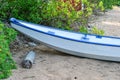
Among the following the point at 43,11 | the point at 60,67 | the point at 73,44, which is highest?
the point at 43,11

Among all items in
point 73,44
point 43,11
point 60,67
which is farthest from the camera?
point 43,11

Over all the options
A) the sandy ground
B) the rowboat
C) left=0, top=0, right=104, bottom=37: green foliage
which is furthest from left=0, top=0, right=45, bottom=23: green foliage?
the rowboat

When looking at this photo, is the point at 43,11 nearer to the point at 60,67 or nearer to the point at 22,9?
the point at 22,9

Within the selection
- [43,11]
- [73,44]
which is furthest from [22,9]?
[73,44]

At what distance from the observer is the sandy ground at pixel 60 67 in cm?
689

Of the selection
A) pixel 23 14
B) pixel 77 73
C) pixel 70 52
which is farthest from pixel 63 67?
pixel 23 14

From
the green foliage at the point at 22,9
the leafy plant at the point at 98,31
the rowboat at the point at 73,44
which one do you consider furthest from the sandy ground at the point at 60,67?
the leafy plant at the point at 98,31

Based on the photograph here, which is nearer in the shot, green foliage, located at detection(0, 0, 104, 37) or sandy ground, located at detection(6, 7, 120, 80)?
sandy ground, located at detection(6, 7, 120, 80)

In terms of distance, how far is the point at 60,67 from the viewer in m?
7.43

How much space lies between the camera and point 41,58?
8078 millimetres

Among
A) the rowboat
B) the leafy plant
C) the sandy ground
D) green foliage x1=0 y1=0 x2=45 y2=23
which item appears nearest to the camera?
the sandy ground

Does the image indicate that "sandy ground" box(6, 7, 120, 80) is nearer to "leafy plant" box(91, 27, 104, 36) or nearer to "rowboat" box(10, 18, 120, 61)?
"rowboat" box(10, 18, 120, 61)

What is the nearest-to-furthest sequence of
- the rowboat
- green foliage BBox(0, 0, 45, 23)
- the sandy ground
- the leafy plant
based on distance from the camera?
the sandy ground, the rowboat, green foliage BBox(0, 0, 45, 23), the leafy plant

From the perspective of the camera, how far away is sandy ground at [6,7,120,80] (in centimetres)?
689
